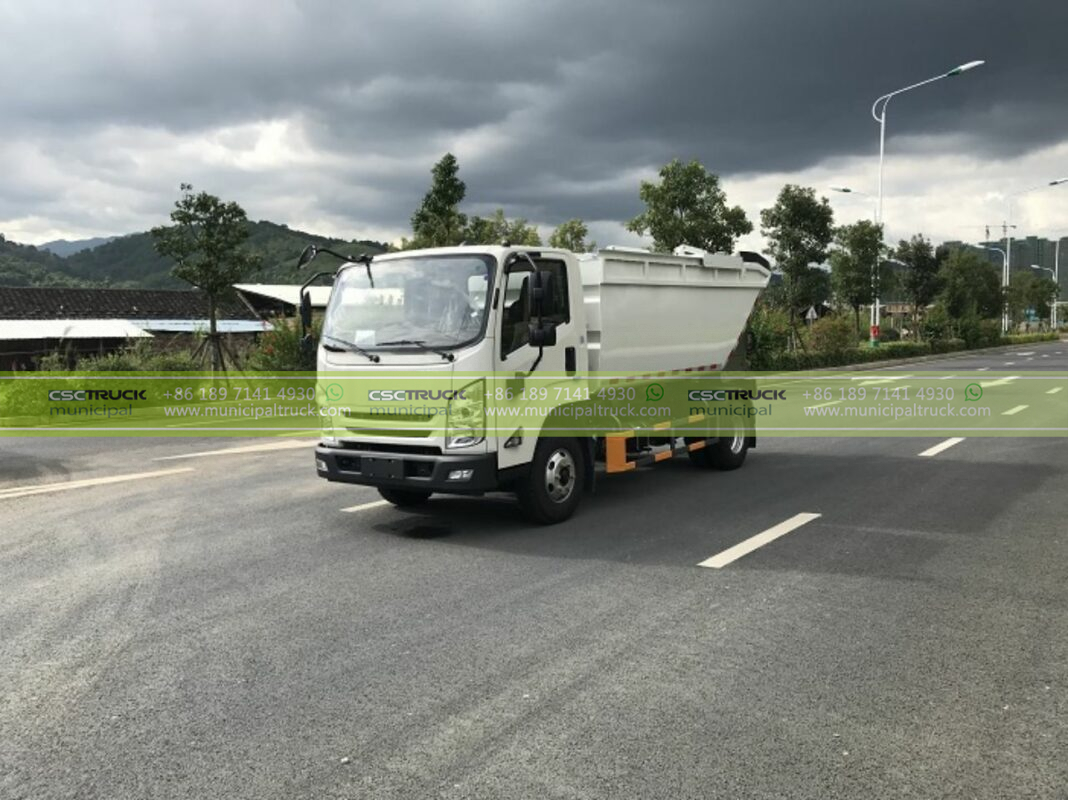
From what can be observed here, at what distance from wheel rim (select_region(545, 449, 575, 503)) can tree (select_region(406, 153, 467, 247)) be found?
18.0m

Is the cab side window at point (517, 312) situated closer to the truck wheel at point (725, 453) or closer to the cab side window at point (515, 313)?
the cab side window at point (515, 313)

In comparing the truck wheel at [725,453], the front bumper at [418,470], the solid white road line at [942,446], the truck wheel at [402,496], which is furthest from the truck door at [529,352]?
the solid white road line at [942,446]

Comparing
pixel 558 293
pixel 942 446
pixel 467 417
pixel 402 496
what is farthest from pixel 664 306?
pixel 942 446

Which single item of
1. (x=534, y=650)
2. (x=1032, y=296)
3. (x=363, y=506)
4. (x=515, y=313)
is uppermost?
(x=1032, y=296)

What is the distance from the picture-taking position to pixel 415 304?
702cm

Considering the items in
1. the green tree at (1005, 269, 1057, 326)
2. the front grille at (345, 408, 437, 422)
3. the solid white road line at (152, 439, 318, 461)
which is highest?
the green tree at (1005, 269, 1057, 326)

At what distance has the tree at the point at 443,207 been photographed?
987 inches

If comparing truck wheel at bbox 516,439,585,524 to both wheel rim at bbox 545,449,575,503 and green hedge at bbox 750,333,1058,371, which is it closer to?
wheel rim at bbox 545,449,575,503

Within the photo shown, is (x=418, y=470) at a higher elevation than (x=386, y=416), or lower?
lower

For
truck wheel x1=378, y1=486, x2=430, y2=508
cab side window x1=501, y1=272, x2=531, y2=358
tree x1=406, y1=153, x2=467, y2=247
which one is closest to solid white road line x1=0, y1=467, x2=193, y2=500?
truck wheel x1=378, y1=486, x2=430, y2=508

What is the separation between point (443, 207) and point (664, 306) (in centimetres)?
1747

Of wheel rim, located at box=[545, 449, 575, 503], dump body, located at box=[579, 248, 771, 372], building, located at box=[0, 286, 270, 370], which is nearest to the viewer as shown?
wheel rim, located at box=[545, 449, 575, 503]

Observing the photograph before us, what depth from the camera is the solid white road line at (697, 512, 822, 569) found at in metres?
6.21

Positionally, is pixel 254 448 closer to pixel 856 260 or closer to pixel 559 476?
pixel 559 476
